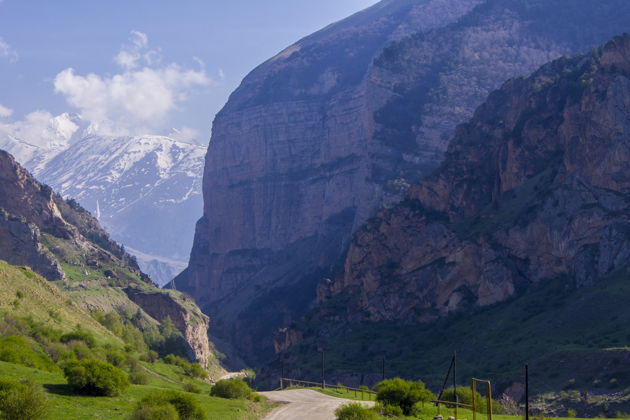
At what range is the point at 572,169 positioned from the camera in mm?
128375

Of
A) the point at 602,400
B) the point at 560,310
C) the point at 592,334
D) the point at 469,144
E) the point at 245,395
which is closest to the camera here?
the point at 245,395

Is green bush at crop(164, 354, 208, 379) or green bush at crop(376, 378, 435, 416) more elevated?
green bush at crop(164, 354, 208, 379)

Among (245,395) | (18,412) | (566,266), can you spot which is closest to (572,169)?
(566,266)

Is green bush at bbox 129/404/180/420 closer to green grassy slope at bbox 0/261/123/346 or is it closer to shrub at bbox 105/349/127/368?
shrub at bbox 105/349/127/368

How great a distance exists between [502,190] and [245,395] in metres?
93.0

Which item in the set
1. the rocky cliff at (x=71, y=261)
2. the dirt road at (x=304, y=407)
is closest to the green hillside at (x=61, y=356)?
the dirt road at (x=304, y=407)

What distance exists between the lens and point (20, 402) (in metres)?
34.6

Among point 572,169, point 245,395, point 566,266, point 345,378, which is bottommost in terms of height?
point 245,395

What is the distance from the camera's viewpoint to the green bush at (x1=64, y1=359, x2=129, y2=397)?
44656 millimetres

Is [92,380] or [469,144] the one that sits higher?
[469,144]

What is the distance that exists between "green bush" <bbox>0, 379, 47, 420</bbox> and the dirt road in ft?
67.4

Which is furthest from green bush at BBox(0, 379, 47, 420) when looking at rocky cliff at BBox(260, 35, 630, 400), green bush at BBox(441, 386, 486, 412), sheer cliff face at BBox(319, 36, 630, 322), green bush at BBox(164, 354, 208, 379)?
sheer cliff face at BBox(319, 36, 630, 322)

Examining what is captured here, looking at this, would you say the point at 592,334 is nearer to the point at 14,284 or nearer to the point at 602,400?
the point at 602,400

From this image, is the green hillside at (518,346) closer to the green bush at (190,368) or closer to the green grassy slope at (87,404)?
the green bush at (190,368)
